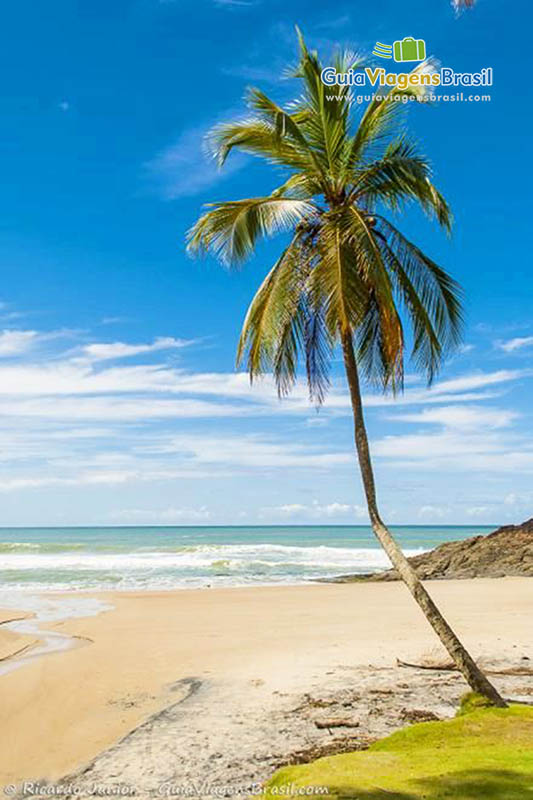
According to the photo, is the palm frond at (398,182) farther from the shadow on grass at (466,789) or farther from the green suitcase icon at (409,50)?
the shadow on grass at (466,789)

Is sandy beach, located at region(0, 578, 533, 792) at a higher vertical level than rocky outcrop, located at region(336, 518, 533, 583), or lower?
higher

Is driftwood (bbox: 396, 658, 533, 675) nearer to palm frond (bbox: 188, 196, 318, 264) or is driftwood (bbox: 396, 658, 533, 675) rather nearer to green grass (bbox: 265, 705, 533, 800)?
green grass (bbox: 265, 705, 533, 800)

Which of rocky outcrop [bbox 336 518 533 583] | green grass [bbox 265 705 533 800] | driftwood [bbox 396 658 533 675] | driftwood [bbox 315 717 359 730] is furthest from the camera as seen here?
rocky outcrop [bbox 336 518 533 583]

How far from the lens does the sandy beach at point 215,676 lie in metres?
7.01

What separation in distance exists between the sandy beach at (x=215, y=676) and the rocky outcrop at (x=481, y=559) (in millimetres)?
8663

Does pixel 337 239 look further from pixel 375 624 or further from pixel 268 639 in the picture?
pixel 375 624

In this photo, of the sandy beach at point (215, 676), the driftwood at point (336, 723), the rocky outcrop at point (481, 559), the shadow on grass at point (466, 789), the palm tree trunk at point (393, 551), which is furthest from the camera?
the rocky outcrop at point (481, 559)

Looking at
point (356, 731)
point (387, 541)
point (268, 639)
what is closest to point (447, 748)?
point (356, 731)

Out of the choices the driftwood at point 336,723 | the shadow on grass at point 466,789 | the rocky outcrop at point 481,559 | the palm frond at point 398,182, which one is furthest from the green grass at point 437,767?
the rocky outcrop at point 481,559

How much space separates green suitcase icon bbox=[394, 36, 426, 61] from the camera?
27.8 feet

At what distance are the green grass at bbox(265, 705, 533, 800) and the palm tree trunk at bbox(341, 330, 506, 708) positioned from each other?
2.13ft

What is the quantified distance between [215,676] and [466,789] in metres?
6.03

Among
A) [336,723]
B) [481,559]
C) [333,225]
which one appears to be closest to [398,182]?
[333,225]

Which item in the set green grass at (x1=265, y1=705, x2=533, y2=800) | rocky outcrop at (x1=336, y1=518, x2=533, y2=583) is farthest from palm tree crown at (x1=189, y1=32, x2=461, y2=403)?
rocky outcrop at (x1=336, y1=518, x2=533, y2=583)
